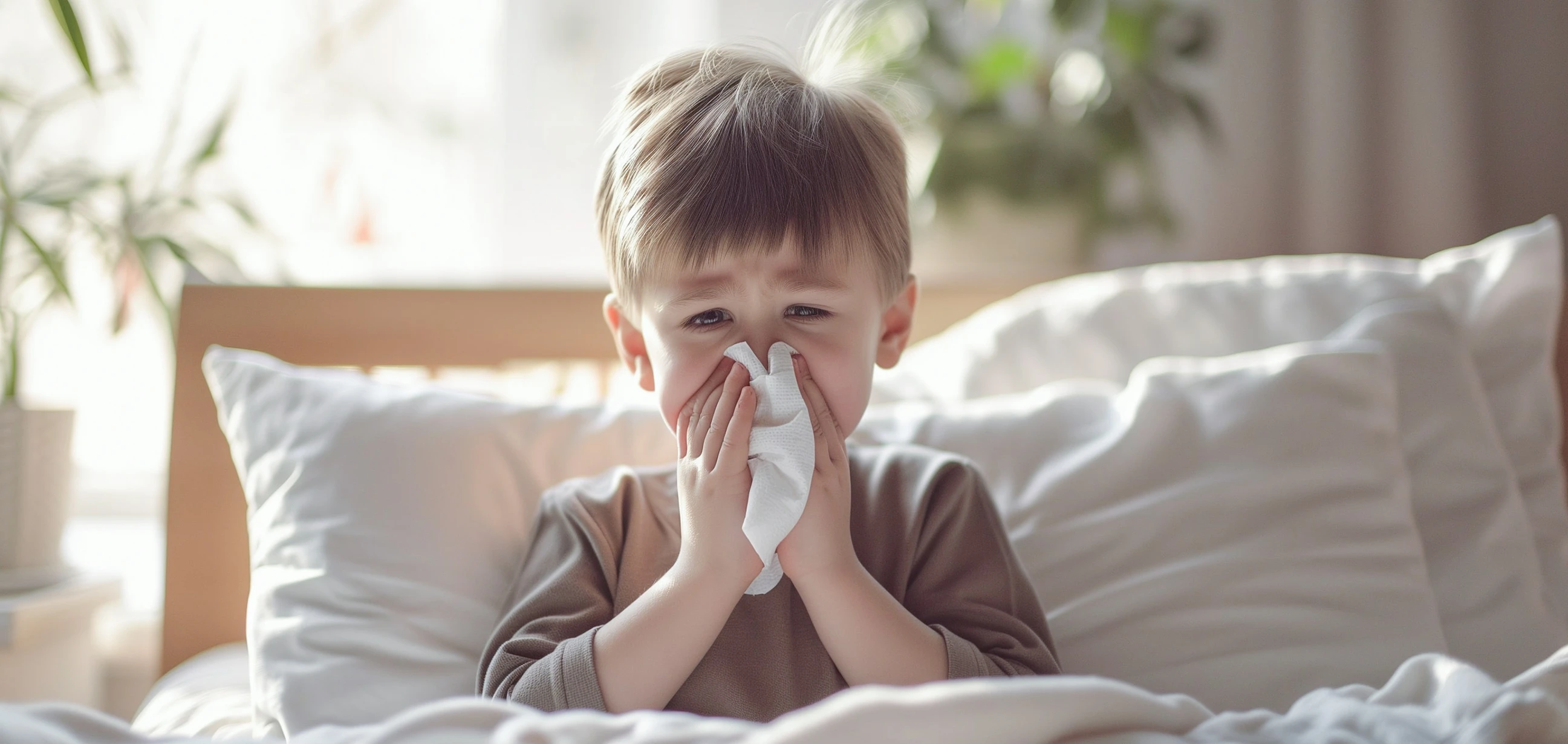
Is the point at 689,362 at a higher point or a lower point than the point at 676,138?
lower

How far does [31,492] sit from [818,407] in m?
0.98

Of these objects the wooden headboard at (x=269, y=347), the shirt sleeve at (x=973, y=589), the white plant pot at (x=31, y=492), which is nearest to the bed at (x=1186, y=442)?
the wooden headboard at (x=269, y=347)

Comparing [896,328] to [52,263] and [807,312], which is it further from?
[52,263]

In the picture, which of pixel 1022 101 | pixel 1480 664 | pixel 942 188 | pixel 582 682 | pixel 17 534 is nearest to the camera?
pixel 582 682

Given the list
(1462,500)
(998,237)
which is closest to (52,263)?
(998,237)

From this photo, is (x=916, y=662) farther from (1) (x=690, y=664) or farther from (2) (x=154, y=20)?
(2) (x=154, y=20)

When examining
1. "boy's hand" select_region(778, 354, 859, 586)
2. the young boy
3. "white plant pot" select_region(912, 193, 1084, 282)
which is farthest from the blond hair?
"white plant pot" select_region(912, 193, 1084, 282)

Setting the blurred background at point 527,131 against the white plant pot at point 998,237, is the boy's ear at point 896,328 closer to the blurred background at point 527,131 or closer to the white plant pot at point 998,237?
the white plant pot at point 998,237

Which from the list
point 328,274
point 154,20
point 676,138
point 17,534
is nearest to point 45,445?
point 17,534

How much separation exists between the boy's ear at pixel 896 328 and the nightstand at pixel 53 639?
0.93 m

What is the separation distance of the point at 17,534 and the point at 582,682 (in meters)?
0.87

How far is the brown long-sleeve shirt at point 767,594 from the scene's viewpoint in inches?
30.9

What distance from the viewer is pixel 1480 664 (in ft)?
3.08

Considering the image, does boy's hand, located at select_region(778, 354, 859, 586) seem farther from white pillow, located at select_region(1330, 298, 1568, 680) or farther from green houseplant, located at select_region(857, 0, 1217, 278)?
green houseplant, located at select_region(857, 0, 1217, 278)
